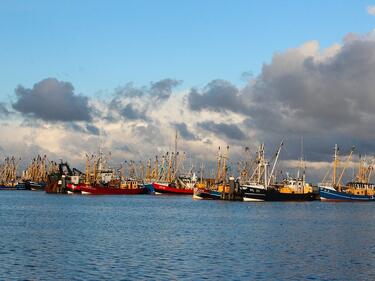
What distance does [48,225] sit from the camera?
94.8 m

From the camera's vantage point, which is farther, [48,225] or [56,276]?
[48,225]

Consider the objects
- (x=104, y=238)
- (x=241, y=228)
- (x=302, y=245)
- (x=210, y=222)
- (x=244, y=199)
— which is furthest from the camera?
(x=244, y=199)

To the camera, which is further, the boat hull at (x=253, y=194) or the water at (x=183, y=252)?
the boat hull at (x=253, y=194)

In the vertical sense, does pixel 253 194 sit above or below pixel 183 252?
above

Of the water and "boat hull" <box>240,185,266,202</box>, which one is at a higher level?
"boat hull" <box>240,185,266,202</box>

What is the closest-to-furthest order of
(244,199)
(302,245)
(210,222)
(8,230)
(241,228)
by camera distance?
(302,245)
(8,230)
(241,228)
(210,222)
(244,199)

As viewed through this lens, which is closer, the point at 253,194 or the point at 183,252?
the point at 183,252

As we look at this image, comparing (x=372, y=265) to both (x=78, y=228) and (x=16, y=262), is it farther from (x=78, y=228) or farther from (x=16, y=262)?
(x=78, y=228)

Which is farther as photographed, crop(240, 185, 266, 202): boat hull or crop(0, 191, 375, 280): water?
crop(240, 185, 266, 202): boat hull

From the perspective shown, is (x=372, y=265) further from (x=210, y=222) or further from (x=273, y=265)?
(x=210, y=222)

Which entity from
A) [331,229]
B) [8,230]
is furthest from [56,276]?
[331,229]

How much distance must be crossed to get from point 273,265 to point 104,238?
2636 centimetres

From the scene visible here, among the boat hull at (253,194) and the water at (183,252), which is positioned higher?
the boat hull at (253,194)

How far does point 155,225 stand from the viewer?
9862cm
